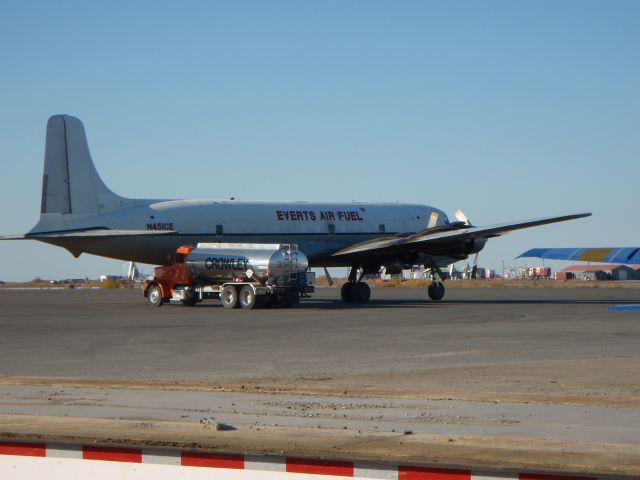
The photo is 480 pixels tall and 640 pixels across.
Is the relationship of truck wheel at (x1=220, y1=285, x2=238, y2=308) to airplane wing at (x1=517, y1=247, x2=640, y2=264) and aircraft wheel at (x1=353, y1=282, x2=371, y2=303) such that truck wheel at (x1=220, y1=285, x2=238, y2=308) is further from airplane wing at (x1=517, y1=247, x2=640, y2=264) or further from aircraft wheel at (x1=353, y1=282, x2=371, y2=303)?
airplane wing at (x1=517, y1=247, x2=640, y2=264)

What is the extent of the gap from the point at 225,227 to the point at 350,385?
2921 centimetres

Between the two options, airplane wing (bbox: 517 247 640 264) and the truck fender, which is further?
airplane wing (bbox: 517 247 640 264)

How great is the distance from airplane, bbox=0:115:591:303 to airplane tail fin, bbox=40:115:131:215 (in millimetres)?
40

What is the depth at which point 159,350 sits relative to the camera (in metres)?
20.9

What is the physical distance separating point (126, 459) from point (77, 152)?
3684cm

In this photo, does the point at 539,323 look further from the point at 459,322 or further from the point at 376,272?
the point at 376,272

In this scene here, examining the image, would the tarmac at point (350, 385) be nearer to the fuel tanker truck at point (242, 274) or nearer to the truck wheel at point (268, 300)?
the fuel tanker truck at point (242, 274)

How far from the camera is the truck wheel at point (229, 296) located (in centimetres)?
3950

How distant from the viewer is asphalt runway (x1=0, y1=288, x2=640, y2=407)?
1477 cm

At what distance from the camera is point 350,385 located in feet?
48.8

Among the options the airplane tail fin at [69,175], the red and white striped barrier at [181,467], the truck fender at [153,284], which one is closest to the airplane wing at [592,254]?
the truck fender at [153,284]

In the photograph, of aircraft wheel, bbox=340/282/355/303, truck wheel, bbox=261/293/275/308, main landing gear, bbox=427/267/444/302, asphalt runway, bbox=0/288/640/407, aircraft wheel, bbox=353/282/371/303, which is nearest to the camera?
asphalt runway, bbox=0/288/640/407

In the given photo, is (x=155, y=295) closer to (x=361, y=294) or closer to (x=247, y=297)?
(x=247, y=297)

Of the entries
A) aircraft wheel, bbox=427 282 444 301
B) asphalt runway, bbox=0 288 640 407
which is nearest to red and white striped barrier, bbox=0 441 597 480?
asphalt runway, bbox=0 288 640 407
